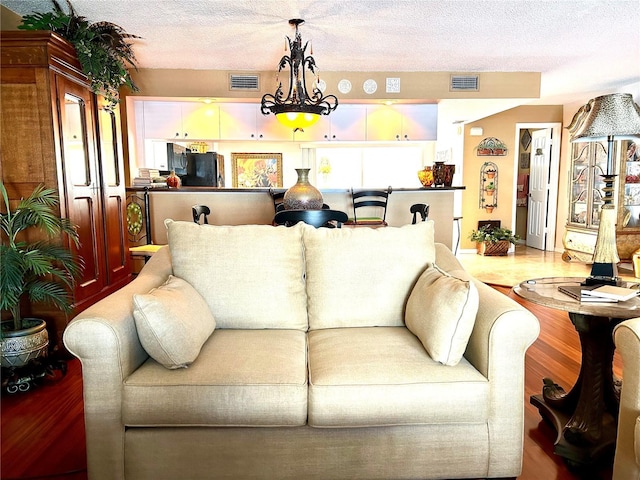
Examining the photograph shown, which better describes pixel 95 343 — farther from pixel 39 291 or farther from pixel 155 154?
pixel 155 154

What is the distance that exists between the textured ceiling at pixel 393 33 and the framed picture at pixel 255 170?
7.33ft

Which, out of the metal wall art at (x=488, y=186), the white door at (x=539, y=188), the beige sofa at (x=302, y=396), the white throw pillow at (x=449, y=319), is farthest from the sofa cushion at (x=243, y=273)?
the white door at (x=539, y=188)

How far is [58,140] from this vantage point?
292cm

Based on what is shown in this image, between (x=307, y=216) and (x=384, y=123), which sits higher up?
(x=384, y=123)

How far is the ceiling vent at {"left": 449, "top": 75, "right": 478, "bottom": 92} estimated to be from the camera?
534cm

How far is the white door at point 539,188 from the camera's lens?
7.59 metres

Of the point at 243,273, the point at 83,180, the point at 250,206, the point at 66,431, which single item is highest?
the point at 83,180

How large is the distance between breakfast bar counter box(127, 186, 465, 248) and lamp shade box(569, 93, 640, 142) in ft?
10.7

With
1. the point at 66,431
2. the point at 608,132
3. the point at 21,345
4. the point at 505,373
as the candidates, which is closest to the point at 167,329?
the point at 66,431

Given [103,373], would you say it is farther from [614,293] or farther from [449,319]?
[614,293]

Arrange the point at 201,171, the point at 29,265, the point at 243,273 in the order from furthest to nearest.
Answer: the point at 201,171 → the point at 29,265 → the point at 243,273

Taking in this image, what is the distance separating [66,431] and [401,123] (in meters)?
5.16

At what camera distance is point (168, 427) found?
1595mm

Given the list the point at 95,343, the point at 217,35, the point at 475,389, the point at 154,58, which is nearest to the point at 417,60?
the point at 217,35
